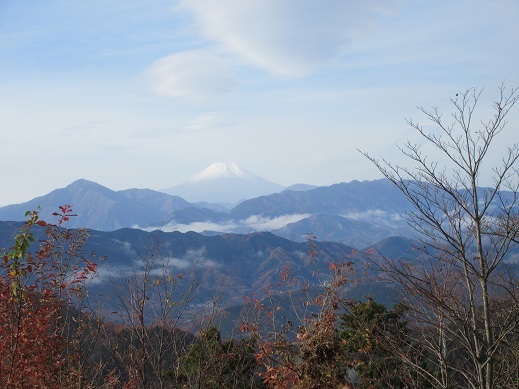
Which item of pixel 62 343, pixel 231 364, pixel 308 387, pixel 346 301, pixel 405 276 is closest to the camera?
pixel 405 276

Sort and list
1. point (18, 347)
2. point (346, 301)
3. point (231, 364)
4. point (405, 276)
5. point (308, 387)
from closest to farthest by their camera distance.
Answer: point (18, 347) → point (405, 276) → point (308, 387) → point (346, 301) → point (231, 364)

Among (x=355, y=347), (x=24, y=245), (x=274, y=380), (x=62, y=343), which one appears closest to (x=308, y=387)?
(x=274, y=380)

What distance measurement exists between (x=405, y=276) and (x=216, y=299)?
278cm

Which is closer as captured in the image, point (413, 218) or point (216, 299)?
point (413, 218)

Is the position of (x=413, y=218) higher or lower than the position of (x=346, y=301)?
higher

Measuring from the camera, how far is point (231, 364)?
55.5ft

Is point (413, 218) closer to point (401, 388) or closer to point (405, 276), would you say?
point (405, 276)

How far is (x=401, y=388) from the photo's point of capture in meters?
15.2

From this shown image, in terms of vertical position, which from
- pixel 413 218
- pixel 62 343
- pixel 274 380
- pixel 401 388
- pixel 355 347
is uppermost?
pixel 413 218

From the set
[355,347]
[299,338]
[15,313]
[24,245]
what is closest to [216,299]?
[299,338]

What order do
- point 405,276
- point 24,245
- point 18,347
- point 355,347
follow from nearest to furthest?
point 24,245 < point 18,347 < point 405,276 < point 355,347

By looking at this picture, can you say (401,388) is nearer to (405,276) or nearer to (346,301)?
(346,301)

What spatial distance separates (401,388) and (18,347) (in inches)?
490

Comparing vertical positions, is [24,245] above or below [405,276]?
above
